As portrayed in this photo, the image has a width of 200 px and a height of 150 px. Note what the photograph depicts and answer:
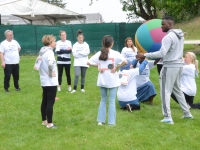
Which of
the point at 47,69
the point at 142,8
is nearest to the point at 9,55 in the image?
the point at 47,69

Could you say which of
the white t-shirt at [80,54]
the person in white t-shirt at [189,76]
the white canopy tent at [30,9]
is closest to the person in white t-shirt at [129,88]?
the person in white t-shirt at [189,76]

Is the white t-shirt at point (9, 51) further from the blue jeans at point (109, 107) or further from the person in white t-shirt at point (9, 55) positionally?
the blue jeans at point (109, 107)

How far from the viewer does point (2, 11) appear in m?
25.1

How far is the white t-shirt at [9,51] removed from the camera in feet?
34.7

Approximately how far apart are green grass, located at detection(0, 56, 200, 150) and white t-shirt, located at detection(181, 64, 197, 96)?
0.50 meters

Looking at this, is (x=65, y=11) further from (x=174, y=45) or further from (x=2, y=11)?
(x=174, y=45)

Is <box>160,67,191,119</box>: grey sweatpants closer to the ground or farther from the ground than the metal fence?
closer to the ground

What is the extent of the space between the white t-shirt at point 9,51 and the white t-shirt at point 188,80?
4.99m

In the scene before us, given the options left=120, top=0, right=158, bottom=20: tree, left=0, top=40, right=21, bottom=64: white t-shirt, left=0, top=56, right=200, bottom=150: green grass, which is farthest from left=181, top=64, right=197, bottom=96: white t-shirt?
left=120, top=0, right=158, bottom=20: tree

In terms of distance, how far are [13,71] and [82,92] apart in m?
2.21

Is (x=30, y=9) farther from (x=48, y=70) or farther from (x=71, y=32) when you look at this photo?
(x=48, y=70)

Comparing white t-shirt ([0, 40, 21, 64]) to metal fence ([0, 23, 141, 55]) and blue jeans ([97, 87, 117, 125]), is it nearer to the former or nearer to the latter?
blue jeans ([97, 87, 117, 125])

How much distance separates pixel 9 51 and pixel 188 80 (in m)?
5.21

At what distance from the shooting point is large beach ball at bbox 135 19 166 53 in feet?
25.2
